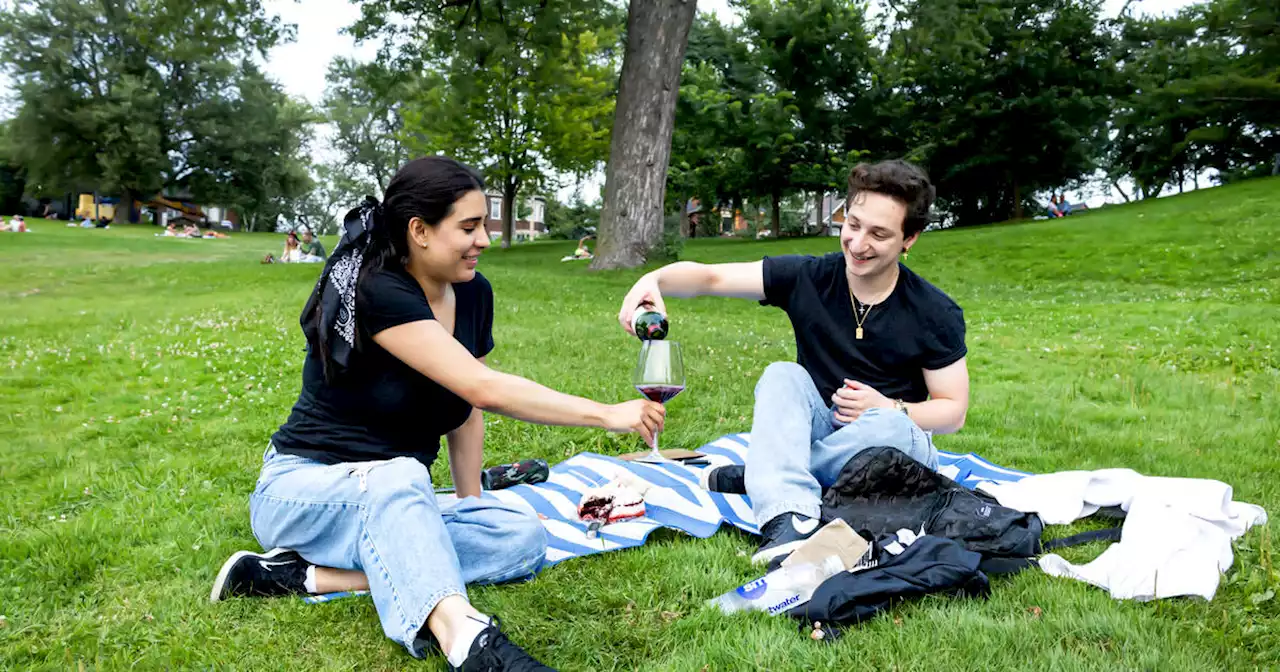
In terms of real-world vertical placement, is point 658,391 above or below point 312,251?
below

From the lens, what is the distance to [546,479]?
498cm

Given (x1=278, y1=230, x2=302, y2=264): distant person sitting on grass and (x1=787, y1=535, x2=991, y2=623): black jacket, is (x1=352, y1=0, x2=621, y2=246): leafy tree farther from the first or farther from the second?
(x1=787, y1=535, x2=991, y2=623): black jacket

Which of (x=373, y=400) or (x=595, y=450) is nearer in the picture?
(x=373, y=400)

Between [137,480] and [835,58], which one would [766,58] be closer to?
[835,58]

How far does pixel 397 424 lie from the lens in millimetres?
3355

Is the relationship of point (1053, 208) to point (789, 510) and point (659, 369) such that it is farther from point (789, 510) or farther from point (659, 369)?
point (659, 369)

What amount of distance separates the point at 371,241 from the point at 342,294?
9.5 inches

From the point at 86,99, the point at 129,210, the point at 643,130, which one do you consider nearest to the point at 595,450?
the point at 643,130

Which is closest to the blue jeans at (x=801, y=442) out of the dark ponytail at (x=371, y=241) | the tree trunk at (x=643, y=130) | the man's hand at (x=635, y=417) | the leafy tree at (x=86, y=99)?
the man's hand at (x=635, y=417)

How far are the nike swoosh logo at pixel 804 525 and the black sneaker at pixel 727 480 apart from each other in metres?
1.06

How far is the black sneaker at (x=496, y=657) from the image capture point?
2.54 m

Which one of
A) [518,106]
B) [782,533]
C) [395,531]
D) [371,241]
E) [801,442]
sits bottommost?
[782,533]

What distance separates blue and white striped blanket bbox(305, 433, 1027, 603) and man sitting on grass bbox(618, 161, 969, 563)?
41cm

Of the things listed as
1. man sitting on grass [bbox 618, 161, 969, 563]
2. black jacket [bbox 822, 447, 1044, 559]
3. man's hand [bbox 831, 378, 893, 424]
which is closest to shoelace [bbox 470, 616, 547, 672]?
man sitting on grass [bbox 618, 161, 969, 563]
